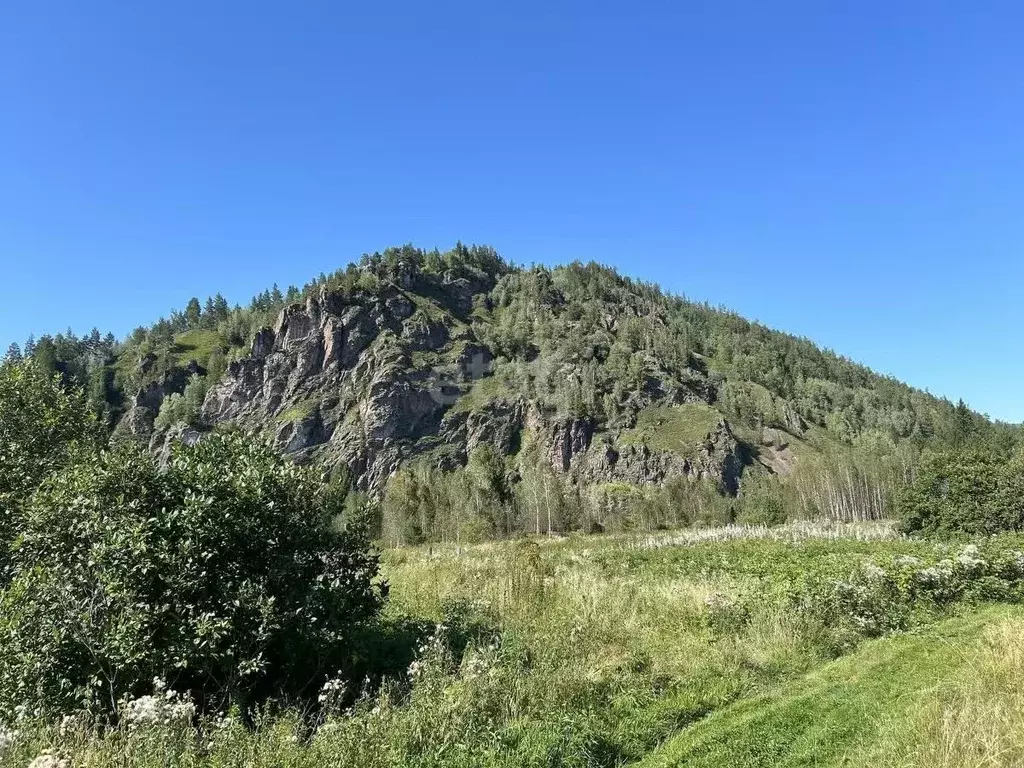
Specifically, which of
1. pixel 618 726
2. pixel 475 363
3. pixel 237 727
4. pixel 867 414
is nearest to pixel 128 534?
pixel 237 727

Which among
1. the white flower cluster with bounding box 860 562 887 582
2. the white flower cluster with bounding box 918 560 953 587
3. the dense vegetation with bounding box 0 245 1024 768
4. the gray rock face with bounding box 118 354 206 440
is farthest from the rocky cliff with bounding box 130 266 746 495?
the dense vegetation with bounding box 0 245 1024 768

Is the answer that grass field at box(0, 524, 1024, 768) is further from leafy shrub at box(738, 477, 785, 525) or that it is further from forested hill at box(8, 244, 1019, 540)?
forested hill at box(8, 244, 1019, 540)

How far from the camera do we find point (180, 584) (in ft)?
31.8

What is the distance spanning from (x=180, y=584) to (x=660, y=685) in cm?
833

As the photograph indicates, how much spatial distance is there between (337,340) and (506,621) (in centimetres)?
18430

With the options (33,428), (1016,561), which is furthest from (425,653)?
(1016,561)

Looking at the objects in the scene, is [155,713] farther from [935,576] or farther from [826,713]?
[935,576]

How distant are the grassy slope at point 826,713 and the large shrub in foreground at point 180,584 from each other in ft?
21.3

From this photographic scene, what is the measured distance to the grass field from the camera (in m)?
7.21

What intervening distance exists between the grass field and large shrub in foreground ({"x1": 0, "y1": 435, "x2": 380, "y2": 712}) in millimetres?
890

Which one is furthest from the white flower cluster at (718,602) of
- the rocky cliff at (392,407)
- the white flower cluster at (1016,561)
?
the rocky cliff at (392,407)

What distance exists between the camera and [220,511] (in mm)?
10430

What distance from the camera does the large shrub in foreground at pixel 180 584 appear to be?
29.3ft

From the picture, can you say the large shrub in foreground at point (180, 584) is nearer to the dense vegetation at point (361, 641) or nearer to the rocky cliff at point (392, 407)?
the dense vegetation at point (361, 641)
